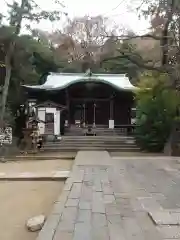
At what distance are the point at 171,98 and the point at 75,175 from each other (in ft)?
24.6

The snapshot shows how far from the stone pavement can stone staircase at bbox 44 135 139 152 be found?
8.94 m

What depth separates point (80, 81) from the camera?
2173 centimetres

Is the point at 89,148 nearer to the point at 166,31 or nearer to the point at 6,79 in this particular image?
the point at 6,79

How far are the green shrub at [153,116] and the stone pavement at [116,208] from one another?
7426mm

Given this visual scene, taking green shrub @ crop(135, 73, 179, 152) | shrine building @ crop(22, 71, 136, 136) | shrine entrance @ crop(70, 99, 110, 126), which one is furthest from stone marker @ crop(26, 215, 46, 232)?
shrine entrance @ crop(70, 99, 110, 126)

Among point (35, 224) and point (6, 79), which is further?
point (6, 79)

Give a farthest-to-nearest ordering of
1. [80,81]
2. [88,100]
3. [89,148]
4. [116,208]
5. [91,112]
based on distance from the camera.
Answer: [91,112], [88,100], [80,81], [89,148], [116,208]

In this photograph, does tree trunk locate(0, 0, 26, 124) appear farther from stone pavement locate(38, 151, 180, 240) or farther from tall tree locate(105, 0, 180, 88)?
stone pavement locate(38, 151, 180, 240)

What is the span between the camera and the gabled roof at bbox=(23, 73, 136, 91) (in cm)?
2155

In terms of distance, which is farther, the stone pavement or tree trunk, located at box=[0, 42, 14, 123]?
tree trunk, located at box=[0, 42, 14, 123]

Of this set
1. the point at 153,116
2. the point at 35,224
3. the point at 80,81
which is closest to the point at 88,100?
the point at 80,81

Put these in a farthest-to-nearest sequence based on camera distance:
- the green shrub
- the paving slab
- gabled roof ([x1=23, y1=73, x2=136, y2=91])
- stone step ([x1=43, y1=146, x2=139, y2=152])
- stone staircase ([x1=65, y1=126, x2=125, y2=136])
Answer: gabled roof ([x1=23, y1=73, x2=136, y2=91]) < stone staircase ([x1=65, y1=126, x2=125, y2=136]) < stone step ([x1=43, y1=146, x2=139, y2=152]) < the green shrub < the paving slab

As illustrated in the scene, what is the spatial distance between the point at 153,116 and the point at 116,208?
1211cm

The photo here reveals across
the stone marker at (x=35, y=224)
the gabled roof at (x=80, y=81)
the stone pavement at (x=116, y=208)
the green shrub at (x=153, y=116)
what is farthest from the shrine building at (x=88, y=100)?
the stone marker at (x=35, y=224)
